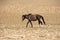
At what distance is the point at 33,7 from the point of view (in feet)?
91.1

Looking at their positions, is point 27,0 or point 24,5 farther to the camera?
point 27,0

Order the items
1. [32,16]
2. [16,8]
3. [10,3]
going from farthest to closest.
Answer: [10,3] < [16,8] < [32,16]

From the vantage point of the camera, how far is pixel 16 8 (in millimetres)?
27156

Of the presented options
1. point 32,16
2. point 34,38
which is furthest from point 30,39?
point 32,16

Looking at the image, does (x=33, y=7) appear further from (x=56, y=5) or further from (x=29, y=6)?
(x=56, y=5)

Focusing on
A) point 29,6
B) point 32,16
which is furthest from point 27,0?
point 32,16

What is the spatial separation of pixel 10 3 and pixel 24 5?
2.22 m

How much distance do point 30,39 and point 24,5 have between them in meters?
19.3

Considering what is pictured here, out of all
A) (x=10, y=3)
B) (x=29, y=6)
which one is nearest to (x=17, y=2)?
(x=10, y=3)

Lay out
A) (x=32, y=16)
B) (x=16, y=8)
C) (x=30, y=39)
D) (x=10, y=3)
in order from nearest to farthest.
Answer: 1. (x=30, y=39)
2. (x=32, y=16)
3. (x=16, y=8)
4. (x=10, y=3)

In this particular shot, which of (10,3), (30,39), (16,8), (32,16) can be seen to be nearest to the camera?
(30,39)

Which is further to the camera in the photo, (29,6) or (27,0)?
(27,0)

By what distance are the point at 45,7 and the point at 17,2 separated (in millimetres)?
4602

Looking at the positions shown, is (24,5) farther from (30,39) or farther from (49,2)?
(30,39)
